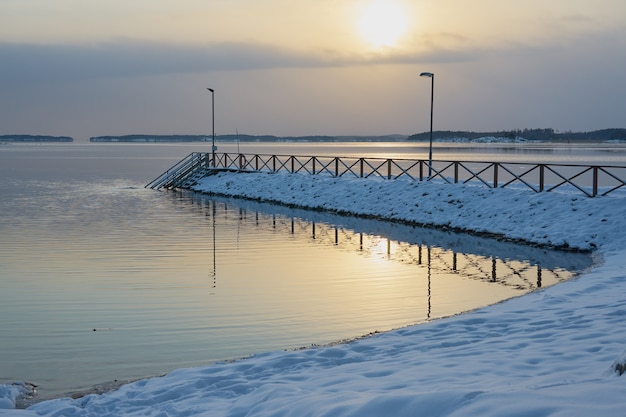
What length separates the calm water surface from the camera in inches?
390

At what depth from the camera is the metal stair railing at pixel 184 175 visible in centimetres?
4962

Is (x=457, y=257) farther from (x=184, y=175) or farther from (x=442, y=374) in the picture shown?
(x=184, y=175)

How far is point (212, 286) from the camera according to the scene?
14414 mm

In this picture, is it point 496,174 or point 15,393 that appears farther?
point 496,174

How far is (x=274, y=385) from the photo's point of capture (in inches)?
284

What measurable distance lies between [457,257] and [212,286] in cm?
759

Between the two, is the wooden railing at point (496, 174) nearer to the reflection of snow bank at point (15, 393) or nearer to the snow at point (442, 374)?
the snow at point (442, 374)

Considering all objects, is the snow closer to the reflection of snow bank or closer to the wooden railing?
the reflection of snow bank

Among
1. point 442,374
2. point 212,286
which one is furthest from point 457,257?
point 442,374

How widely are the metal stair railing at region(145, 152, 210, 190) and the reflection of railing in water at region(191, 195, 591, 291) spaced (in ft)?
77.8

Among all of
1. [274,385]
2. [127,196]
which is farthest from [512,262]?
[127,196]

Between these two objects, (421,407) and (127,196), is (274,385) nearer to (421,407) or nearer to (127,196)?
(421,407)

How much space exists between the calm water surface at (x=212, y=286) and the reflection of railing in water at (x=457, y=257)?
0.05 meters

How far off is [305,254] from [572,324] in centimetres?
1061
